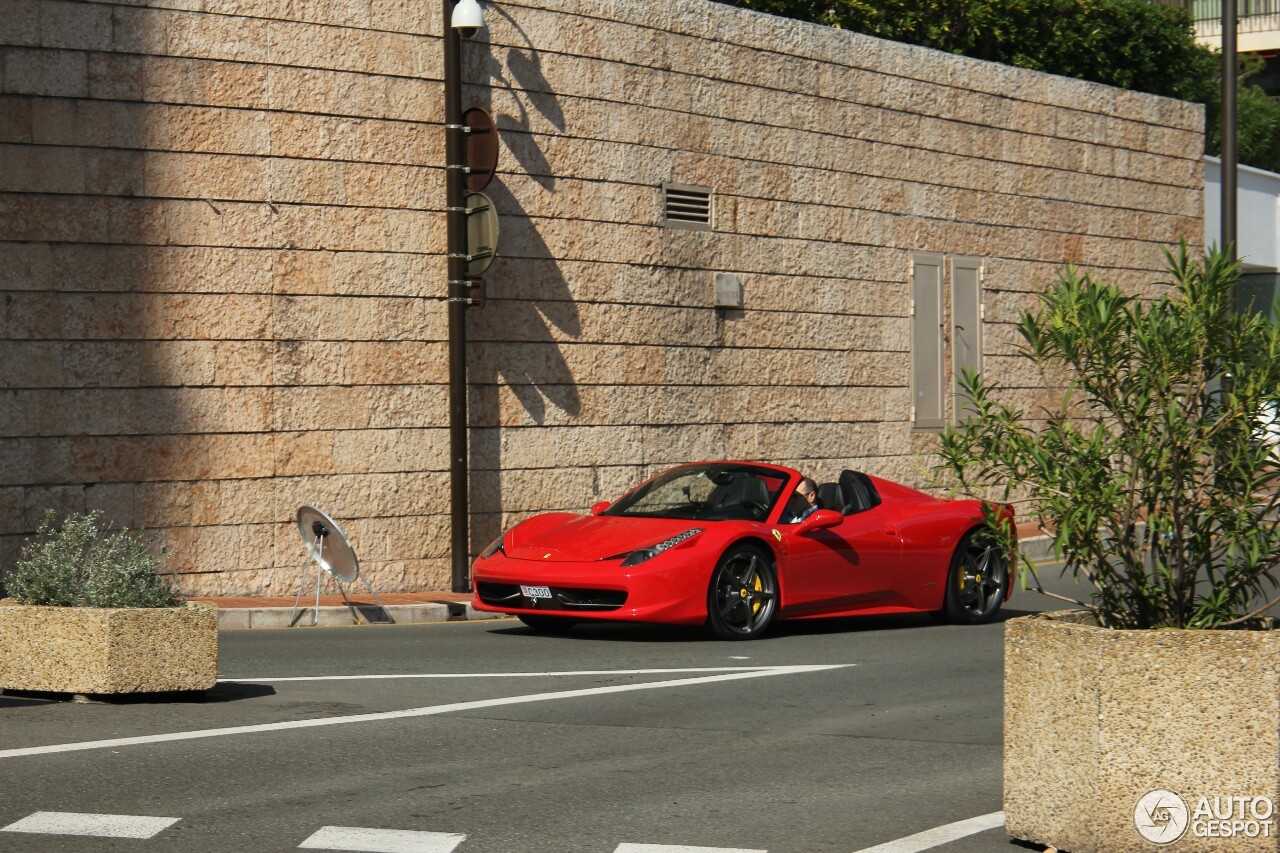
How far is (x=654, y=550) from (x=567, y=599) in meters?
0.69

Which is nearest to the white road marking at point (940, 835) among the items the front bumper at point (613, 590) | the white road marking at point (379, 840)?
the white road marking at point (379, 840)

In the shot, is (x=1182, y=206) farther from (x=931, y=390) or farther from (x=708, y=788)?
(x=708, y=788)

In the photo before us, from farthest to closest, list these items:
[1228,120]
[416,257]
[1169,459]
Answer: [1228,120] → [416,257] → [1169,459]

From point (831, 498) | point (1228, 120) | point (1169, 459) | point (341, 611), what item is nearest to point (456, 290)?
point (341, 611)

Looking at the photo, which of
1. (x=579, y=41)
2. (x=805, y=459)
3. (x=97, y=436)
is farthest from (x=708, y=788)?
(x=805, y=459)

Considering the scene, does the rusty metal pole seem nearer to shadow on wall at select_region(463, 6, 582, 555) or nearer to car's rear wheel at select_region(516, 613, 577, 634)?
shadow on wall at select_region(463, 6, 582, 555)

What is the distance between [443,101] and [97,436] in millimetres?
4606

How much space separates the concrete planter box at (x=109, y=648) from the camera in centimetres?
917

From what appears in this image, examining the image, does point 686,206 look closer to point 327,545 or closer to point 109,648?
point 327,545

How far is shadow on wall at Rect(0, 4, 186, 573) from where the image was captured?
14938 mm

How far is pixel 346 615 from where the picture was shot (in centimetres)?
1452

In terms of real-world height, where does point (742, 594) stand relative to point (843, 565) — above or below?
below

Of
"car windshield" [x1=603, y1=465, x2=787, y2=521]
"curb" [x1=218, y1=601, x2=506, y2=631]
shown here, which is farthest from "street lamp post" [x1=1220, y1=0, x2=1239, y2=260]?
"curb" [x1=218, y1=601, x2=506, y2=631]

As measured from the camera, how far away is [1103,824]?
5.75 m
